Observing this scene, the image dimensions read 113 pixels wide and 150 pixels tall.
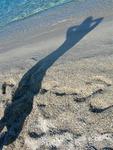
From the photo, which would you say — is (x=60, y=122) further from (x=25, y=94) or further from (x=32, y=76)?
(x=32, y=76)

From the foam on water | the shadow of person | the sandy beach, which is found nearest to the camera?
the sandy beach

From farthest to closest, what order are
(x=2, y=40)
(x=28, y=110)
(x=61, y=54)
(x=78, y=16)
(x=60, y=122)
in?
(x=2, y=40), (x=78, y=16), (x=61, y=54), (x=28, y=110), (x=60, y=122)

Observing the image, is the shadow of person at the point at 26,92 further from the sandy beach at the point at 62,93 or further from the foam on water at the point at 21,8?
the foam on water at the point at 21,8

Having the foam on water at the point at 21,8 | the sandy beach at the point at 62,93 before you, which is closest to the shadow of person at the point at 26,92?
the sandy beach at the point at 62,93

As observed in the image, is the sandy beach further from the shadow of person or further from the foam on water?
the foam on water

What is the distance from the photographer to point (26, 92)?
31.4ft

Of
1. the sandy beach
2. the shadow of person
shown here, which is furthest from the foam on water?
the shadow of person

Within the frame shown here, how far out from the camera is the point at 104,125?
24.3 ft

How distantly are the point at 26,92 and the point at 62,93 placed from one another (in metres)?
1.23

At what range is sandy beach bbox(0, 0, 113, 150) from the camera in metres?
7.62

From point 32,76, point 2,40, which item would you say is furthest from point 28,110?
point 2,40

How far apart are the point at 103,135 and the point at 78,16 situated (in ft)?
27.0

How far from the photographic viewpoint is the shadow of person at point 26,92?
8.44m

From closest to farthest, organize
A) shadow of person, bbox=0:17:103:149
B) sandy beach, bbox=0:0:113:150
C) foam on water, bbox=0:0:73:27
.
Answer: sandy beach, bbox=0:0:113:150, shadow of person, bbox=0:17:103:149, foam on water, bbox=0:0:73:27
